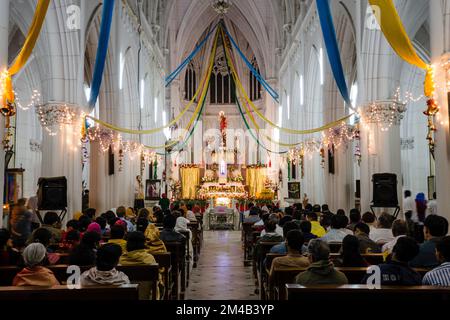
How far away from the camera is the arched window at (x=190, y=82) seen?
4426 cm

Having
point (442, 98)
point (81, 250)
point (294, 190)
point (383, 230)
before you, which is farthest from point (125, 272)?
point (294, 190)

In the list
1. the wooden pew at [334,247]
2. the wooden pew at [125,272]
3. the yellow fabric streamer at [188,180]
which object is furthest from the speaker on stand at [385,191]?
the yellow fabric streamer at [188,180]

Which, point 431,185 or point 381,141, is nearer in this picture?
point 381,141

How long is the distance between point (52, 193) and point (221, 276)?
4.56 m

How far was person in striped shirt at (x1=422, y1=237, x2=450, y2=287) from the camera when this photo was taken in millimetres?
4477

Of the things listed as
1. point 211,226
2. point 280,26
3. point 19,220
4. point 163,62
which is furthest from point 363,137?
point 163,62

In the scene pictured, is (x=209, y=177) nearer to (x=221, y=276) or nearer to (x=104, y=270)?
(x=221, y=276)

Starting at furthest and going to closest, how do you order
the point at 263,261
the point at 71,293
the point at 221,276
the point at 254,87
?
the point at 254,87, the point at 221,276, the point at 263,261, the point at 71,293

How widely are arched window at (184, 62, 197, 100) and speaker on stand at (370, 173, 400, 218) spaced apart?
3257 cm

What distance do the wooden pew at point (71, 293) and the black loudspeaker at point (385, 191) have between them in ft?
31.1

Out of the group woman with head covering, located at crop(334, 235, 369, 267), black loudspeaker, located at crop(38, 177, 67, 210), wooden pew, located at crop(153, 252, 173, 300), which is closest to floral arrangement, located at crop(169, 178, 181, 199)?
black loudspeaker, located at crop(38, 177, 67, 210)

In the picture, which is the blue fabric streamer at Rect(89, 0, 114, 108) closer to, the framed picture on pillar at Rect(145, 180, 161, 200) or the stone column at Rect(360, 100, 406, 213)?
the stone column at Rect(360, 100, 406, 213)

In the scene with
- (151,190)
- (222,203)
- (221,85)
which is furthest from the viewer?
(221,85)

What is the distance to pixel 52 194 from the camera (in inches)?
483
